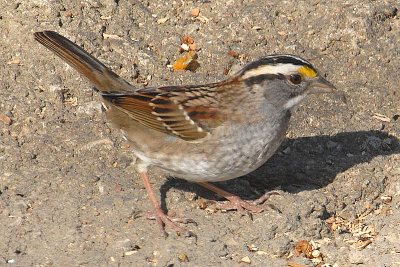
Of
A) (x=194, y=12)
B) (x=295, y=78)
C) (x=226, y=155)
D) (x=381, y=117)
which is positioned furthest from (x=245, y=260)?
(x=194, y=12)

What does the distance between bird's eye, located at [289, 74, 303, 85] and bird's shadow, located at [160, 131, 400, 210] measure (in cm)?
96

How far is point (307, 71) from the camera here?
5.66m

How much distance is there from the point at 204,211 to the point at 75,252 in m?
1.16

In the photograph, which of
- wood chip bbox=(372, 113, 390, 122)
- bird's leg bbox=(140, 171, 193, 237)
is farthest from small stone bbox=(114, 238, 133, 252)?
wood chip bbox=(372, 113, 390, 122)

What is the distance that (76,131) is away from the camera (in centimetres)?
648

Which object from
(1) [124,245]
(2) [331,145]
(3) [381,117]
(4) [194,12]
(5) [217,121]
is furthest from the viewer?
(4) [194,12]

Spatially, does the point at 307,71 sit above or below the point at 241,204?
above

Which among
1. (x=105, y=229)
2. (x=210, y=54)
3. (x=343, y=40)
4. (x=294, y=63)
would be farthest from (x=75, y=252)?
(x=343, y=40)

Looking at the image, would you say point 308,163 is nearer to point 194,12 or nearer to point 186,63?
point 186,63

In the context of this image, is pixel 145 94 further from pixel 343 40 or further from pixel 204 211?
pixel 343 40

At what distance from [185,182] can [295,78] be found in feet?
4.42

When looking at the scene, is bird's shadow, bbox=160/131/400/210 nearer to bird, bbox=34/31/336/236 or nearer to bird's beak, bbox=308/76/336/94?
bird, bbox=34/31/336/236

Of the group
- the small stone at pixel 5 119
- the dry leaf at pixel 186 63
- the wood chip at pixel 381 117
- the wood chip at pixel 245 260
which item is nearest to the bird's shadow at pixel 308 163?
the wood chip at pixel 381 117

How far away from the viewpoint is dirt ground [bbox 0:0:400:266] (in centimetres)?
545
